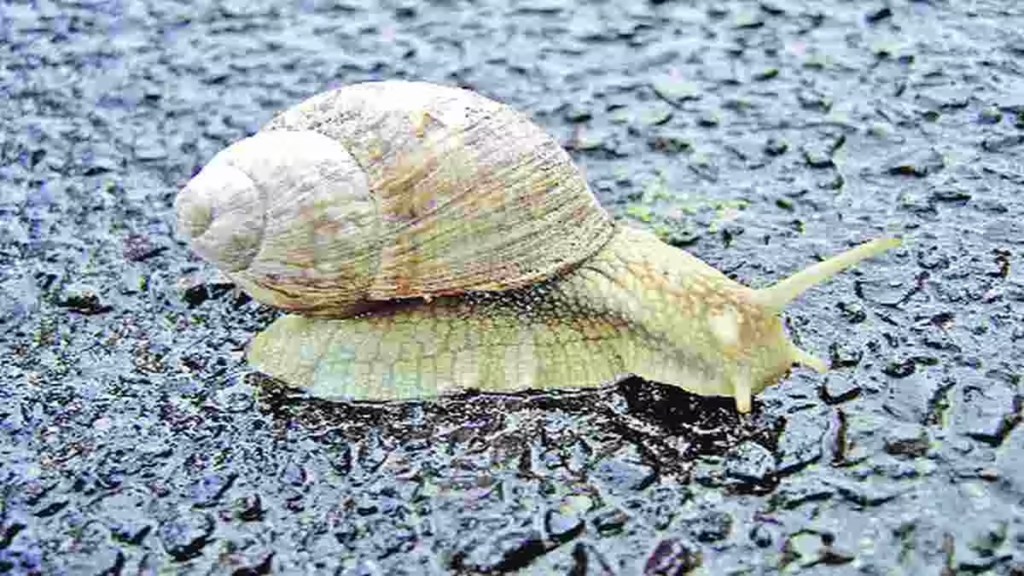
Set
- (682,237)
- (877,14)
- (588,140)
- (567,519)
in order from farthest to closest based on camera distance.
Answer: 1. (877,14)
2. (588,140)
3. (682,237)
4. (567,519)

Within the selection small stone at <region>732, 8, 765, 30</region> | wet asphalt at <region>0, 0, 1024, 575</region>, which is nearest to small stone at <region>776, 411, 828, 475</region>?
wet asphalt at <region>0, 0, 1024, 575</region>

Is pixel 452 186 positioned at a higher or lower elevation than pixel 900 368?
higher

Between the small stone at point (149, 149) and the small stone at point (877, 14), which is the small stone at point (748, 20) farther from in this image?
the small stone at point (149, 149)

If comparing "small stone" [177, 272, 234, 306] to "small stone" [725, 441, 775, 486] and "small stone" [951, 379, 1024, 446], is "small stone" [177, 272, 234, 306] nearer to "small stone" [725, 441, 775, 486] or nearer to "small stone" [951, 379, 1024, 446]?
"small stone" [725, 441, 775, 486]

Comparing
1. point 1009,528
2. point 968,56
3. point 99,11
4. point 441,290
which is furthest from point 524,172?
point 99,11

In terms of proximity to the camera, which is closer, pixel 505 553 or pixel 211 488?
pixel 505 553

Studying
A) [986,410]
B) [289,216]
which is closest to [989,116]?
[986,410]

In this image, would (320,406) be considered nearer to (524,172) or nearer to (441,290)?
(441,290)

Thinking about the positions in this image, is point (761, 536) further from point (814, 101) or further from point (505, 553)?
point (814, 101)
